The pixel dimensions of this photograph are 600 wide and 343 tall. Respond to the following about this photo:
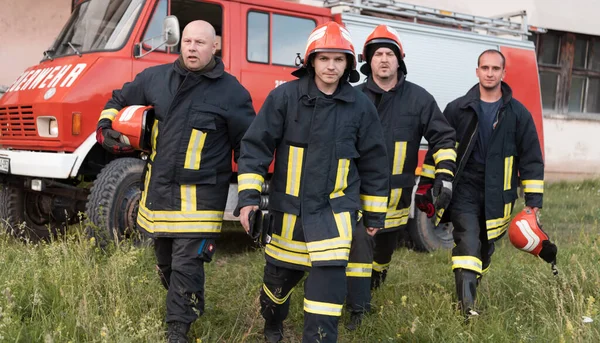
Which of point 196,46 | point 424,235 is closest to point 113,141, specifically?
point 196,46

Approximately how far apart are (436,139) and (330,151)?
1152mm

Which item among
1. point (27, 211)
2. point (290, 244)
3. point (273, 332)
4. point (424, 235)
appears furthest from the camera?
point (424, 235)

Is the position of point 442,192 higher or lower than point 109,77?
lower

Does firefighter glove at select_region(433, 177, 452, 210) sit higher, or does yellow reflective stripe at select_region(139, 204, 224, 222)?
firefighter glove at select_region(433, 177, 452, 210)

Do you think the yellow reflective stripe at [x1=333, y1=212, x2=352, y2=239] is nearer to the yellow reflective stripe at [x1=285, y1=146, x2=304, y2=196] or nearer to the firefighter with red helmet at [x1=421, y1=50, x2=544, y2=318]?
the yellow reflective stripe at [x1=285, y1=146, x2=304, y2=196]

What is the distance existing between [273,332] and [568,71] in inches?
435

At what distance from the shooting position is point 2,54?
28.2 ft

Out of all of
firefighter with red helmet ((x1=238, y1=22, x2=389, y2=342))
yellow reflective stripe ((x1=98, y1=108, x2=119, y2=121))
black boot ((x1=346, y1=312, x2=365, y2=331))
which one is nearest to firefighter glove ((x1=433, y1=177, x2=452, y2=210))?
firefighter with red helmet ((x1=238, y1=22, x2=389, y2=342))

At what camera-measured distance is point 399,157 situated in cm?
445

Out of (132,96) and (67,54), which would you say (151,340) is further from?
(67,54)

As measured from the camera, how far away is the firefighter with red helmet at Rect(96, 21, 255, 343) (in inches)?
141

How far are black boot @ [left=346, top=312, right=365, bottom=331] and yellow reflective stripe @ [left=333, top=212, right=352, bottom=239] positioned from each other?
0.99 m

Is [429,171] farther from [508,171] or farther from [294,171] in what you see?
[294,171]

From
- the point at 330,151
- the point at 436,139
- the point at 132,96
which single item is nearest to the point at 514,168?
the point at 436,139
